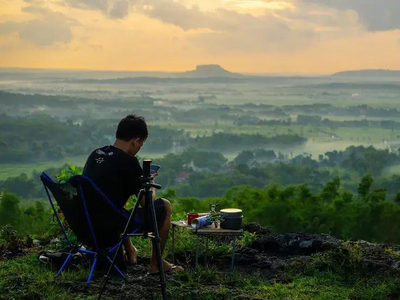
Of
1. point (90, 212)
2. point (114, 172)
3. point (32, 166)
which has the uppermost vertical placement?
point (114, 172)

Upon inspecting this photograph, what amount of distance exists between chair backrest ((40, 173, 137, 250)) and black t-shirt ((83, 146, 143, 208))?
0.11 meters

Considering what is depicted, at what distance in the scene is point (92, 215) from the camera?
16.8 ft

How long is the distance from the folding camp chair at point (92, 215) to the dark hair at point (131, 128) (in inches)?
18.6

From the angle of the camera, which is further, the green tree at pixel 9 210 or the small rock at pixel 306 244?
the green tree at pixel 9 210

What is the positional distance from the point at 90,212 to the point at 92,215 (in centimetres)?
3

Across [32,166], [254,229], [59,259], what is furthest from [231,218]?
[32,166]

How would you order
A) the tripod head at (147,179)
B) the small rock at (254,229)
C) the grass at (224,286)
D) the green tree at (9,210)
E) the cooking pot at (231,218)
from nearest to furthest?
1. the tripod head at (147,179)
2. the grass at (224,286)
3. the cooking pot at (231,218)
4. the small rock at (254,229)
5. the green tree at (9,210)

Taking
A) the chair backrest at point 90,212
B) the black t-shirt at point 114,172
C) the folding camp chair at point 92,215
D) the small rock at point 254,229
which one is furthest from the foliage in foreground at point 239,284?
the small rock at point 254,229

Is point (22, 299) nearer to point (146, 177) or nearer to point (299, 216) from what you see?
point (146, 177)

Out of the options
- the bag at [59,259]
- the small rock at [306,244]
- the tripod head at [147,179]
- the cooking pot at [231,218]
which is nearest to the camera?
the tripod head at [147,179]

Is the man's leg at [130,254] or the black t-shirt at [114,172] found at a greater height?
the black t-shirt at [114,172]

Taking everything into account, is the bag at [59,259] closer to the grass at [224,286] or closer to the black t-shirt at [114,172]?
the grass at [224,286]

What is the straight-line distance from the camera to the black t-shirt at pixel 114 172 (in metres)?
4.99

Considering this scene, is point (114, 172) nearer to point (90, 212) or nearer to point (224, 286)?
point (90, 212)
